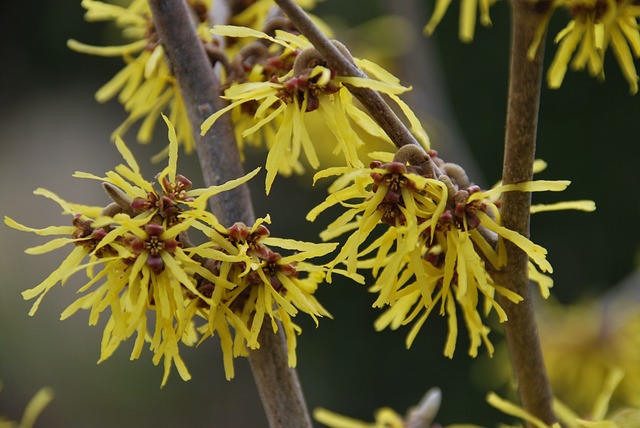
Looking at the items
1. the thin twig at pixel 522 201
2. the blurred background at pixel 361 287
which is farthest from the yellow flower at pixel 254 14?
the blurred background at pixel 361 287

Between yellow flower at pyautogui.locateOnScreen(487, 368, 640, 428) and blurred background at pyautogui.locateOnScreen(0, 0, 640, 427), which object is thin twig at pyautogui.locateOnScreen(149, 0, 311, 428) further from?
blurred background at pyautogui.locateOnScreen(0, 0, 640, 427)

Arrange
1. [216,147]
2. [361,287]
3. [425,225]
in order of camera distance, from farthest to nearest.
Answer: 1. [361,287]
2. [216,147]
3. [425,225]

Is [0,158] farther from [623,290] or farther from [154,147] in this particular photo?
[623,290]

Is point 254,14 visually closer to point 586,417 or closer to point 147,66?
point 147,66

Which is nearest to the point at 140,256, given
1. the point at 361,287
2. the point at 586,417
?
the point at 586,417

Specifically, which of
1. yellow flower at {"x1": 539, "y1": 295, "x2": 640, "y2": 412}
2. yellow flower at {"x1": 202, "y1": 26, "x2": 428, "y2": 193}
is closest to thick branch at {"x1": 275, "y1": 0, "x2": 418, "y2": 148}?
yellow flower at {"x1": 202, "y1": 26, "x2": 428, "y2": 193}

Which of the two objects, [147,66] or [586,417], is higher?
[147,66]

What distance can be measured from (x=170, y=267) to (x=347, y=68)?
165 millimetres

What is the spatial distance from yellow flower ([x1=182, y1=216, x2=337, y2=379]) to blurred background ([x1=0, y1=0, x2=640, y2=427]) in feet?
6.60

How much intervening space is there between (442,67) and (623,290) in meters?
1.88

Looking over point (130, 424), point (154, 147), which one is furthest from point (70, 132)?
point (130, 424)

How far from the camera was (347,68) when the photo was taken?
478 millimetres

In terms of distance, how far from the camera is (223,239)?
0.50 meters

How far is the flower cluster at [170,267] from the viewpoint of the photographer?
48 centimetres
